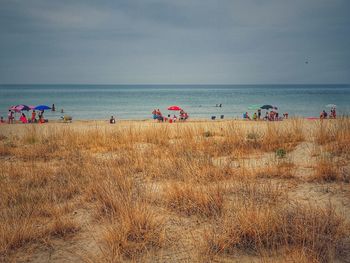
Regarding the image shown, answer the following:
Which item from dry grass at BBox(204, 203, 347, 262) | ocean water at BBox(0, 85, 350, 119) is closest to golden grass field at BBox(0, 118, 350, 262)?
dry grass at BBox(204, 203, 347, 262)

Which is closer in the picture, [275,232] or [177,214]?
[275,232]

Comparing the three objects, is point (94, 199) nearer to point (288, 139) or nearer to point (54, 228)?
point (54, 228)

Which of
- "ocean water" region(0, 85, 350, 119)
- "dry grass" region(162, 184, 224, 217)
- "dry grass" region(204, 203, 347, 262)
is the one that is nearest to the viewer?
"dry grass" region(204, 203, 347, 262)

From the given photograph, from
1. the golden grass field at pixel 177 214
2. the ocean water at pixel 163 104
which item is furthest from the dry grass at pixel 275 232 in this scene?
the ocean water at pixel 163 104

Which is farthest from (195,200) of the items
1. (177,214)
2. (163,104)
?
(163,104)

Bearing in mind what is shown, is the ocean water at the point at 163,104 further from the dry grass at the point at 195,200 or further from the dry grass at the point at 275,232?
the dry grass at the point at 195,200

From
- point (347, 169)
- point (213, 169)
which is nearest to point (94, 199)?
point (213, 169)

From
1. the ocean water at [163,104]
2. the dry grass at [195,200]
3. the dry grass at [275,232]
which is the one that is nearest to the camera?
the dry grass at [275,232]

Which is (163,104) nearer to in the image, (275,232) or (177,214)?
(177,214)

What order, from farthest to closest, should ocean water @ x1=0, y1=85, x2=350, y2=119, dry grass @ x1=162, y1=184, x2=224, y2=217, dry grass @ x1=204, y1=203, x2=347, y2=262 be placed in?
1. ocean water @ x1=0, y1=85, x2=350, y2=119
2. dry grass @ x1=162, y1=184, x2=224, y2=217
3. dry grass @ x1=204, y1=203, x2=347, y2=262

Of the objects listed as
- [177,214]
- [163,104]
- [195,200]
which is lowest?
[177,214]

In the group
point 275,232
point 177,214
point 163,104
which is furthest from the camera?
point 163,104

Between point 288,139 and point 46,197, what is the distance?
25.9 ft

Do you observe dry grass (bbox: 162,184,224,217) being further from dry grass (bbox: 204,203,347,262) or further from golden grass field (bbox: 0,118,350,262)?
dry grass (bbox: 204,203,347,262)
